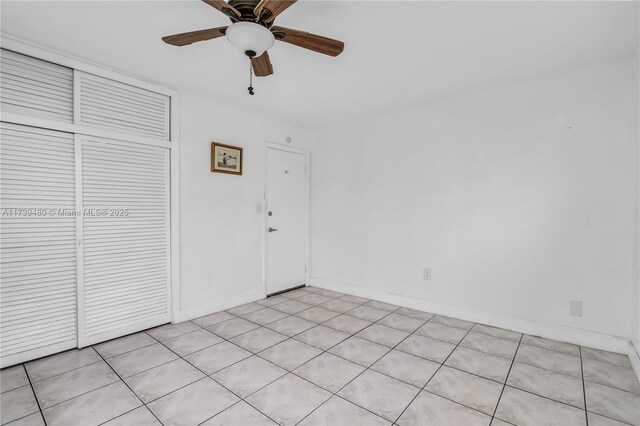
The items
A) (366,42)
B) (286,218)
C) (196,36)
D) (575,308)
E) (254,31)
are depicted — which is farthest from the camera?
(286,218)

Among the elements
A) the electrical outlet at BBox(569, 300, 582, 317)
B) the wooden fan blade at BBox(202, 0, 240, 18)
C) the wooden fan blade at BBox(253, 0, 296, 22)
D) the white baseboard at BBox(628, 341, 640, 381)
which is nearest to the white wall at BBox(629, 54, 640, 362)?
the white baseboard at BBox(628, 341, 640, 381)

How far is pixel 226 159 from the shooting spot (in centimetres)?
347

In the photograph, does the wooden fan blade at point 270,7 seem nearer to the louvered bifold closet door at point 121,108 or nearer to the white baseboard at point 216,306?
the louvered bifold closet door at point 121,108

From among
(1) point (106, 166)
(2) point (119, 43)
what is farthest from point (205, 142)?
(2) point (119, 43)

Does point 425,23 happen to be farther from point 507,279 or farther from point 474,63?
point 507,279

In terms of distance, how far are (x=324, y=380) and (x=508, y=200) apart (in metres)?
2.41

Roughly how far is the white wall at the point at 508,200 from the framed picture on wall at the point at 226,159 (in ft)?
5.15

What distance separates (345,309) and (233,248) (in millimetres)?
1554

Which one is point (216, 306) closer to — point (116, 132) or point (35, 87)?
point (116, 132)

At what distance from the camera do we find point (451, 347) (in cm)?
254

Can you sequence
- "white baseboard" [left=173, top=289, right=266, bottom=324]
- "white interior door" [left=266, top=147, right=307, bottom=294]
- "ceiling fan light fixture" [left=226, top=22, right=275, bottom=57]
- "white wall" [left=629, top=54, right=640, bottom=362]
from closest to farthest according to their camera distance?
"ceiling fan light fixture" [left=226, top=22, right=275, bottom=57]
"white wall" [left=629, top=54, right=640, bottom=362]
"white baseboard" [left=173, top=289, right=266, bottom=324]
"white interior door" [left=266, top=147, right=307, bottom=294]

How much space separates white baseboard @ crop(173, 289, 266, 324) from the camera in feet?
10.2

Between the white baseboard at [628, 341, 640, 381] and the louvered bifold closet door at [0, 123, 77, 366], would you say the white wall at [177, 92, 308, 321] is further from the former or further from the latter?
the white baseboard at [628, 341, 640, 381]

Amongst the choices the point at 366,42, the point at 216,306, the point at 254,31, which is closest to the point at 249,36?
the point at 254,31
